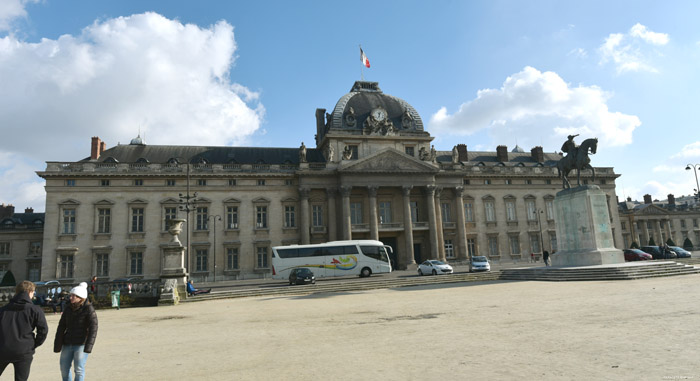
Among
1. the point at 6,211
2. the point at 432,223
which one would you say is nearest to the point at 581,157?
the point at 432,223

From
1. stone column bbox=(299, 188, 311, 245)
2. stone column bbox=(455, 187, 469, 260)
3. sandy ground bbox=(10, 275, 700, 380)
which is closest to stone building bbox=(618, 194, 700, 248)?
stone column bbox=(455, 187, 469, 260)

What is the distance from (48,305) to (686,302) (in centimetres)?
2725

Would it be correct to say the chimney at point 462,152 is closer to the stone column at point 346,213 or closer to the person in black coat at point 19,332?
the stone column at point 346,213

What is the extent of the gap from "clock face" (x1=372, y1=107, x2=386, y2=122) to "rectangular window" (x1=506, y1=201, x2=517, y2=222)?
18217 millimetres

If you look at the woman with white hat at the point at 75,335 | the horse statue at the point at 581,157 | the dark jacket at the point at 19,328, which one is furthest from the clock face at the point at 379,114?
the dark jacket at the point at 19,328

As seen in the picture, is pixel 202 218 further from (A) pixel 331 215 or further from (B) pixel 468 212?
(B) pixel 468 212

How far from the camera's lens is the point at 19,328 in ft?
16.7

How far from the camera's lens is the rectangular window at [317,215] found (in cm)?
4206

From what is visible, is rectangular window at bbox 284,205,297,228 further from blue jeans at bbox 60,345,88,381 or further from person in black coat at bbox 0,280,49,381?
person in black coat at bbox 0,280,49,381

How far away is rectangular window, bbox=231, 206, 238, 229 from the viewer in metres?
40.3

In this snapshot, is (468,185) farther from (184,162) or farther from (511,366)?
(511,366)

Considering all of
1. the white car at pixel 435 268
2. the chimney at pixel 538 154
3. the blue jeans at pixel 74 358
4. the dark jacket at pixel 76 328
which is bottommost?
the white car at pixel 435 268

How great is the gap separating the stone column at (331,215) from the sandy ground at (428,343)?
86.0 ft

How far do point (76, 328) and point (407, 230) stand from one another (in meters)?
37.5
